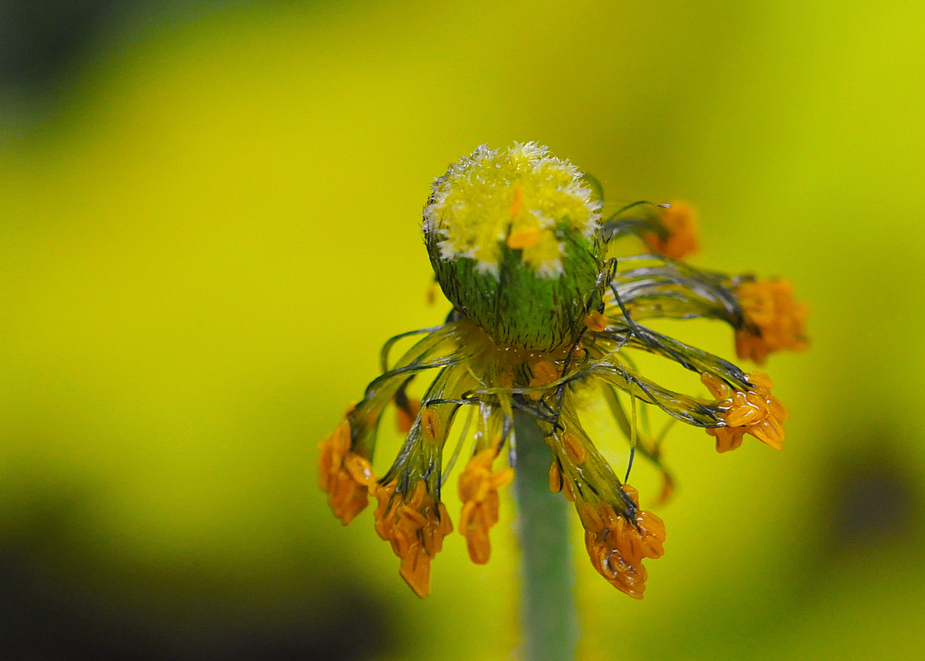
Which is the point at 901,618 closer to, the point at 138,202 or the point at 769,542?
the point at 769,542

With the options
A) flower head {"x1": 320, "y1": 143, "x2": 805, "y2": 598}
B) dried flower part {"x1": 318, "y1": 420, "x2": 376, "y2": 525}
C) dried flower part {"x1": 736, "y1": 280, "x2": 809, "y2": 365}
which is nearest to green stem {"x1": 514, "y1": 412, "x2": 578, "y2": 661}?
flower head {"x1": 320, "y1": 143, "x2": 805, "y2": 598}

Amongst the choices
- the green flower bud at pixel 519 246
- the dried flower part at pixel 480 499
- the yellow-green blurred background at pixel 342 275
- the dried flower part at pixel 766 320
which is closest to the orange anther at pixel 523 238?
the green flower bud at pixel 519 246

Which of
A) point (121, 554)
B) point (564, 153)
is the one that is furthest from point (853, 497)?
point (121, 554)

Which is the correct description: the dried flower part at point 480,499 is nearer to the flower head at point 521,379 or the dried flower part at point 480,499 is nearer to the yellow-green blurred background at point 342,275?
the flower head at point 521,379

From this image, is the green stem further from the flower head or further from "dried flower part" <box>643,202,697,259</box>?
"dried flower part" <box>643,202,697,259</box>

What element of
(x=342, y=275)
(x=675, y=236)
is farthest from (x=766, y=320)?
(x=342, y=275)
